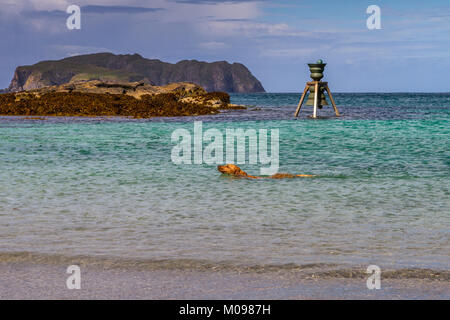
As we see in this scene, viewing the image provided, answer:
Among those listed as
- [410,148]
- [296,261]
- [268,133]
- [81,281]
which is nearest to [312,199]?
[296,261]

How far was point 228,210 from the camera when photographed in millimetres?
10945

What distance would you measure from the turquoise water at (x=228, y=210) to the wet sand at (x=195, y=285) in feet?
2.16

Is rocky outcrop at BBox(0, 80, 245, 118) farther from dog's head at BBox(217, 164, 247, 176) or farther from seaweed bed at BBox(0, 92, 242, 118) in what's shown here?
dog's head at BBox(217, 164, 247, 176)

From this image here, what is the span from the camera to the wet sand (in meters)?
5.99

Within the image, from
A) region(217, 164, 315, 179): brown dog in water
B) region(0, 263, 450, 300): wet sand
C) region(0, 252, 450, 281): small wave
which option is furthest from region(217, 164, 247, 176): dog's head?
region(0, 263, 450, 300): wet sand

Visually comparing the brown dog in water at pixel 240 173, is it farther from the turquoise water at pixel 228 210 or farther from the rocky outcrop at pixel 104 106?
the rocky outcrop at pixel 104 106

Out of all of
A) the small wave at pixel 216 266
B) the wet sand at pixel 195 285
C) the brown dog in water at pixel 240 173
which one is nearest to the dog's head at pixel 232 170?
the brown dog in water at pixel 240 173

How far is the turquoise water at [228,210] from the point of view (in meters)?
7.96

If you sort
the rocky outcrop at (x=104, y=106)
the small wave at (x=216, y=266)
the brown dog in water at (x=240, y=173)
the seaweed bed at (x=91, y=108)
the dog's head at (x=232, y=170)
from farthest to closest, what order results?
1. the rocky outcrop at (x=104, y=106)
2. the seaweed bed at (x=91, y=108)
3. the dog's head at (x=232, y=170)
4. the brown dog in water at (x=240, y=173)
5. the small wave at (x=216, y=266)

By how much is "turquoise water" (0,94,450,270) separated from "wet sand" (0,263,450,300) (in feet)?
2.16

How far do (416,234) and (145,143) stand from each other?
61.2 feet

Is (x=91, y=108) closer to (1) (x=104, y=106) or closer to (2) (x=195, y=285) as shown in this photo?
(1) (x=104, y=106)

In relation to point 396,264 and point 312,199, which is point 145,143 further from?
point 396,264
